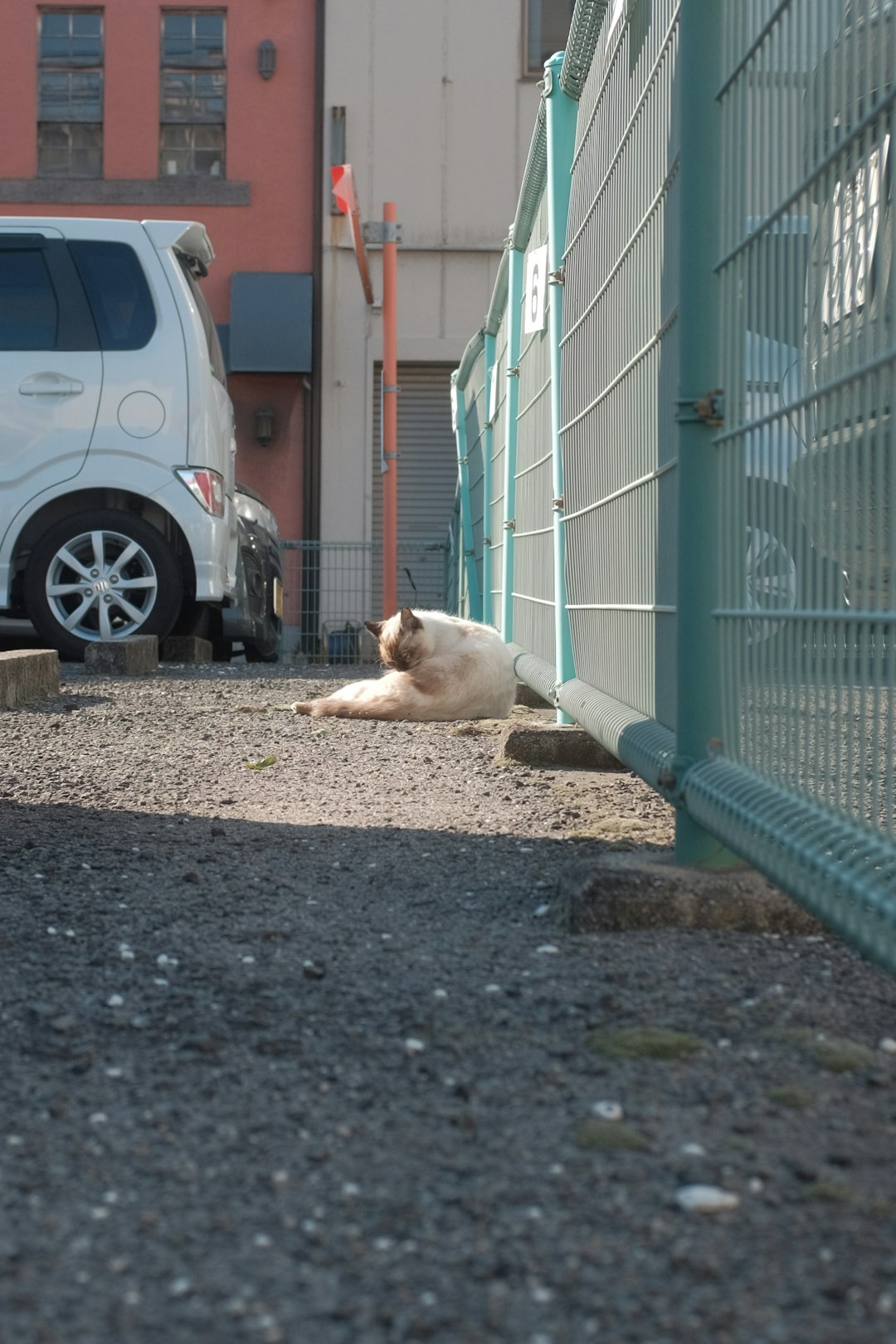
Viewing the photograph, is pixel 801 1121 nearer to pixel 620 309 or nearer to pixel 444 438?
pixel 620 309

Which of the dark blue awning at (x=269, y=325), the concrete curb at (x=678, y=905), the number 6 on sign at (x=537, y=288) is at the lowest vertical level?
the concrete curb at (x=678, y=905)

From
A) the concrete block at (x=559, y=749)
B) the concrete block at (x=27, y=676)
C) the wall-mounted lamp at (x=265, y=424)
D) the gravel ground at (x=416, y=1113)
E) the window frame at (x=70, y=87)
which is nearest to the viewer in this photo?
the gravel ground at (x=416, y=1113)

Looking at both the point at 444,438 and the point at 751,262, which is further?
the point at 444,438

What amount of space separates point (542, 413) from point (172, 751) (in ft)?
5.97

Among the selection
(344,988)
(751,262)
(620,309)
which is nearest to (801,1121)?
(344,988)

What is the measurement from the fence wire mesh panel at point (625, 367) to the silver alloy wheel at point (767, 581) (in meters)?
0.48

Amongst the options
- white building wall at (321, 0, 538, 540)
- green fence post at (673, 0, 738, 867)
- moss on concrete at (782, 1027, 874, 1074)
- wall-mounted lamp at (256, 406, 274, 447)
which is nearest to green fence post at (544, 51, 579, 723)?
green fence post at (673, 0, 738, 867)

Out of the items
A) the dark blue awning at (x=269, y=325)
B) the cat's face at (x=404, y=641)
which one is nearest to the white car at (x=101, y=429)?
the cat's face at (x=404, y=641)

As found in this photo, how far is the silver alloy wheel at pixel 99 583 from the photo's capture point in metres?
7.72

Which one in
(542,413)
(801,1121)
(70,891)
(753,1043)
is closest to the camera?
(801,1121)

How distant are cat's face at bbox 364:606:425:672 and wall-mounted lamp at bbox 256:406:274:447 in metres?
9.12

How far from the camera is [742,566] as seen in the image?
234cm

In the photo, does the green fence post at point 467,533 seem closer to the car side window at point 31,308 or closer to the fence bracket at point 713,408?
the car side window at point 31,308

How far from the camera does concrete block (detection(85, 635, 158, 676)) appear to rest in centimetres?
733
